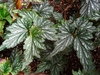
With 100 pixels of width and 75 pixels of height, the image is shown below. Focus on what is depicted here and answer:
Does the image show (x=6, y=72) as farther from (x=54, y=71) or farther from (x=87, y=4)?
(x=87, y=4)

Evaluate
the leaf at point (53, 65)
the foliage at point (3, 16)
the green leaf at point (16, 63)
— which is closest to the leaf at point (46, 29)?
the leaf at point (53, 65)

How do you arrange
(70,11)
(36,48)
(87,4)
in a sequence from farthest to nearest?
1. (70,11)
2. (87,4)
3. (36,48)

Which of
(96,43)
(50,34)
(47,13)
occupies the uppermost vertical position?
(47,13)

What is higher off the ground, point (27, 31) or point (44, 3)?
point (44, 3)

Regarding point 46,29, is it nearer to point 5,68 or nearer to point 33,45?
point 33,45

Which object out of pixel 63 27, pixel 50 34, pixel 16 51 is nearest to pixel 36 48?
pixel 50 34

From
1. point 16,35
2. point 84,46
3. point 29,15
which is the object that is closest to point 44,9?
point 29,15
